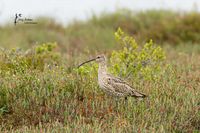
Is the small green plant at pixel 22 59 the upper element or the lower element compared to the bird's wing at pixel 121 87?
upper

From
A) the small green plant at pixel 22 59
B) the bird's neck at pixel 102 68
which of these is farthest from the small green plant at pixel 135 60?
the small green plant at pixel 22 59

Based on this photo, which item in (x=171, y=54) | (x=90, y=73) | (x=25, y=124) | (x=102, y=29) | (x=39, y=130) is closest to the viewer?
(x=39, y=130)

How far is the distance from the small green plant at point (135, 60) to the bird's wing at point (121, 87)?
1303 mm

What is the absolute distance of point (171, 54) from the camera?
1630 centimetres

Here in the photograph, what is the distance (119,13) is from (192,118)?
1432 cm

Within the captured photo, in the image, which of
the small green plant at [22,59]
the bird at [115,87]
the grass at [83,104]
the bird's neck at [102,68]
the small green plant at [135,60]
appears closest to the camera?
the grass at [83,104]

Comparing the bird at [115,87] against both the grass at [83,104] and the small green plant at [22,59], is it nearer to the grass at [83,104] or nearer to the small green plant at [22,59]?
the grass at [83,104]

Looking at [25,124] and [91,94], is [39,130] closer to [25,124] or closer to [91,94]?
[25,124]

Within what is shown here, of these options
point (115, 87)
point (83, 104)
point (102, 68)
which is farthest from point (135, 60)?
point (83, 104)

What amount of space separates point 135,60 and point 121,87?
196 centimetres

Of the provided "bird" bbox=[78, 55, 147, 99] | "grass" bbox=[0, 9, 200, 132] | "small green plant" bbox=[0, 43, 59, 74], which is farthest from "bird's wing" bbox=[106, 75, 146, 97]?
"small green plant" bbox=[0, 43, 59, 74]

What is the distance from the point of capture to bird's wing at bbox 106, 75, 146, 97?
9164mm

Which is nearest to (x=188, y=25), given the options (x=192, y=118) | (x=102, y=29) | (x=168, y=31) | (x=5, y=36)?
(x=168, y=31)

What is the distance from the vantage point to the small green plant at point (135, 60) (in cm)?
1072
